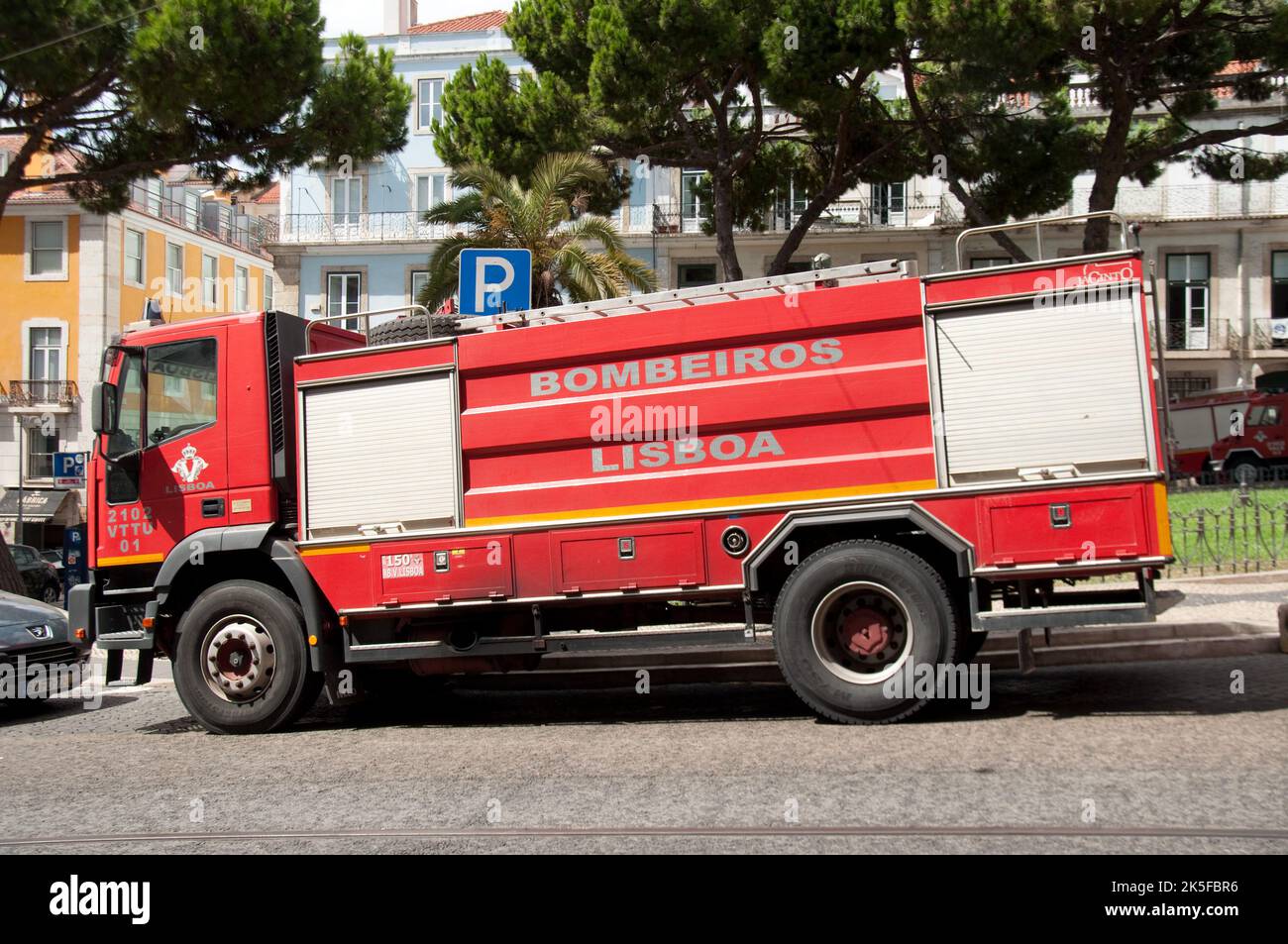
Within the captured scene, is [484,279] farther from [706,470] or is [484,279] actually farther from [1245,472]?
[1245,472]

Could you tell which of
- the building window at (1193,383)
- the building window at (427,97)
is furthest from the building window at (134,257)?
the building window at (1193,383)

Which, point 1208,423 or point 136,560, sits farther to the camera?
Result: point 1208,423

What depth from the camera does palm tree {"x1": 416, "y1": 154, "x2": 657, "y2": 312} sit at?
21234mm

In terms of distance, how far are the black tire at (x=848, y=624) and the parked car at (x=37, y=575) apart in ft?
86.4

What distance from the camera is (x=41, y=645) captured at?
10.2 m

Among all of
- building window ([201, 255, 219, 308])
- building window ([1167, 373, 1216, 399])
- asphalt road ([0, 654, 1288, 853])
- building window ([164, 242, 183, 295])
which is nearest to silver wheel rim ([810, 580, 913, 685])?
asphalt road ([0, 654, 1288, 853])

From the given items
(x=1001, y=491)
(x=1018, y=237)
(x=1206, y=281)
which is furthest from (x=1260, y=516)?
(x=1206, y=281)

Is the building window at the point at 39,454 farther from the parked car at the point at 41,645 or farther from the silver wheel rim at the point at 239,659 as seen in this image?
the silver wheel rim at the point at 239,659

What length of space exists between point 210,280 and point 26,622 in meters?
41.3

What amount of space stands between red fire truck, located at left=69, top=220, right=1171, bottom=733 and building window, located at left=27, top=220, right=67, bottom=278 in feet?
120

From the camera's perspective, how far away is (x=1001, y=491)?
7.00m

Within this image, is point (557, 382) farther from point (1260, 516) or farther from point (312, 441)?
point (1260, 516)

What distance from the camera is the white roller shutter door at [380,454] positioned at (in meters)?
8.11

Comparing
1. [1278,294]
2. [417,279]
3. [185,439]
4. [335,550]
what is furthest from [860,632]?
[1278,294]
